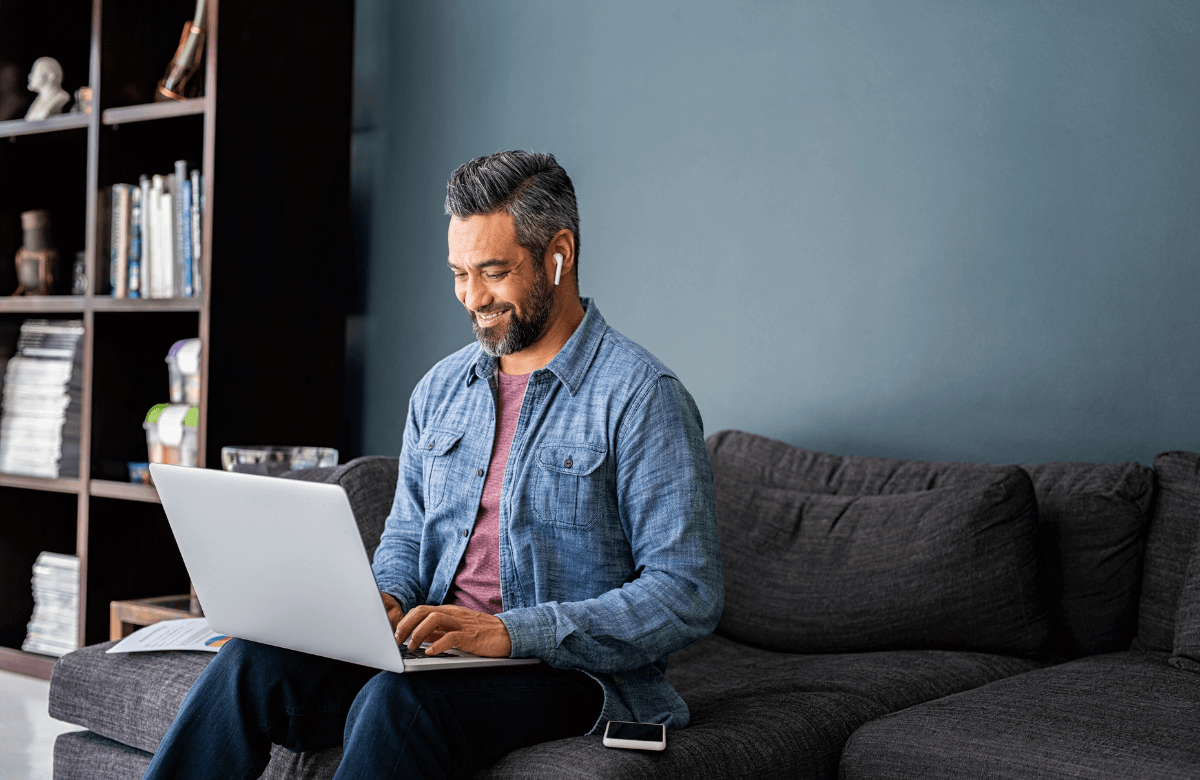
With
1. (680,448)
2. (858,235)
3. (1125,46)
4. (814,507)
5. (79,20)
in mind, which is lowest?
(814,507)

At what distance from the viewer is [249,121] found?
2926mm

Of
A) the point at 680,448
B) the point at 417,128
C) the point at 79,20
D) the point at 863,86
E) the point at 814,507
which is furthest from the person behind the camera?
the point at 79,20

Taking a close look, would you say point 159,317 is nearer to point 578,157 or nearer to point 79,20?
point 79,20

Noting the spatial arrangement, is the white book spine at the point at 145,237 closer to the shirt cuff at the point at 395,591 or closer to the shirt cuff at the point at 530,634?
the shirt cuff at the point at 395,591

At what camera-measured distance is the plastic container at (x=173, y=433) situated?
116 inches

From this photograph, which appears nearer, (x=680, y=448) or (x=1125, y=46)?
(x=680, y=448)

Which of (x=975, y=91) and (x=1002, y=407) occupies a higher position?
(x=975, y=91)

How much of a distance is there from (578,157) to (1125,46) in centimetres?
129

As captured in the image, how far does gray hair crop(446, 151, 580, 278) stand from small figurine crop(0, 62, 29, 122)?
2.38 meters

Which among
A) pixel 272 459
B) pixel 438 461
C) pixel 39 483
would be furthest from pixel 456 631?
pixel 39 483

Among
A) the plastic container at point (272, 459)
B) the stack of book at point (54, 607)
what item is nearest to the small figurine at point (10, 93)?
the stack of book at point (54, 607)

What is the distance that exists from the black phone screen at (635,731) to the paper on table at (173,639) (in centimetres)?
78

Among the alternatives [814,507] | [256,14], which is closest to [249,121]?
[256,14]

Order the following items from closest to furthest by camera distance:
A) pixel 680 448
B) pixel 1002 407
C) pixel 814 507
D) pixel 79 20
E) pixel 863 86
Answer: pixel 680 448, pixel 814 507, pixel 1002 407, pixel 863 86, pixel 79 20
